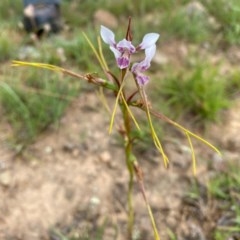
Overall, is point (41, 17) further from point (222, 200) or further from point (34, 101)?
point (222, 200)

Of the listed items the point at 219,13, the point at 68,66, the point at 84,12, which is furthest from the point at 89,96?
the point at 219,13

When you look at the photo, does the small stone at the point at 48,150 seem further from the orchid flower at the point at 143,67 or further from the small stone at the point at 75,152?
the orchid flower at the point at 143,67

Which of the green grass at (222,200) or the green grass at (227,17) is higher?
the green grass at (227,17)

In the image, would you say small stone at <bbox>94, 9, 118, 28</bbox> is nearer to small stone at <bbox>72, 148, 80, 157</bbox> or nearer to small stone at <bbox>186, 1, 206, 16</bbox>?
small stone at <bbox>186, 1, 206, 16</bbox>

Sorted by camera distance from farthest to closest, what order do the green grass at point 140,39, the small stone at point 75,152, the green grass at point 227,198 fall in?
the green grass at point 140,39 → the small stone at point 75,152 → the green grass at point 227,198

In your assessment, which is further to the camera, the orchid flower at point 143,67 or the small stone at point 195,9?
the small stone at point 195,9

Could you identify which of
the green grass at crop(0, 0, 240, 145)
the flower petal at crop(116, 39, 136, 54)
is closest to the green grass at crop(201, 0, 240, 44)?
the green grass at crop(0, 0, 240, 145)

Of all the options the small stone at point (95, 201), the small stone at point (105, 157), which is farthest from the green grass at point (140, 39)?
the small stone at point (95, 201)
